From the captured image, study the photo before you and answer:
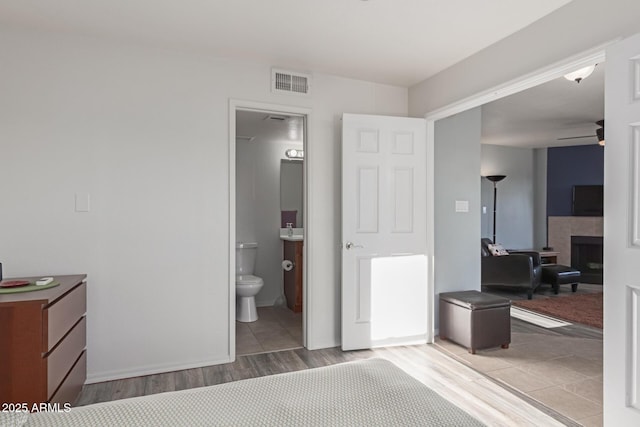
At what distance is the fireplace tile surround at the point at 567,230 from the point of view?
7.05 metres

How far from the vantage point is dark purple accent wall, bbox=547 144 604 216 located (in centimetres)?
708

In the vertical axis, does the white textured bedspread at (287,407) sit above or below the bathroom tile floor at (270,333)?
above

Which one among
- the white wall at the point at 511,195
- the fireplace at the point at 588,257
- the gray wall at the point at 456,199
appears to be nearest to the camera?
the gray wall at the point at 456,199

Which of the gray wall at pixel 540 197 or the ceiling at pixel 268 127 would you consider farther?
the gray wall at pixel 540 197

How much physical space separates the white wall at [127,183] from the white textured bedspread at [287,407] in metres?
1.74

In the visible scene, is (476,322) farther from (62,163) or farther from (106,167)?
(62,163)

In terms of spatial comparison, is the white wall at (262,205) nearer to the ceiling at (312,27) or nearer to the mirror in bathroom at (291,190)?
the mirror in bathroom at (291,190)

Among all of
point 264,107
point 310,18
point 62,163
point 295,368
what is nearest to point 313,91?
point 264,107

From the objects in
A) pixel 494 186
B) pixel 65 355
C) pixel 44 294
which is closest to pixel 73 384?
pixel 65 355

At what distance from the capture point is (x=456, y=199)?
389 centimetres

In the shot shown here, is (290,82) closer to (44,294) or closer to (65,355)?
(44,294)

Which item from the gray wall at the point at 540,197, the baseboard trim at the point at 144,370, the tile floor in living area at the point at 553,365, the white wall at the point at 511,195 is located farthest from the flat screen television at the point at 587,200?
the baseboard trim at the point at 144,370

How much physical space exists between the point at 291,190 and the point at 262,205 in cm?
46

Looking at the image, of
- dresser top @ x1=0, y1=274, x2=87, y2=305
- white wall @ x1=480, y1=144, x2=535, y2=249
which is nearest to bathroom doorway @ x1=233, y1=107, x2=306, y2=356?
dresser top @ x1=0, y1=274, x2=87, y2=305
